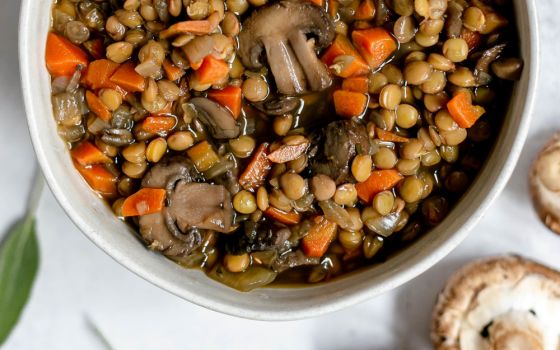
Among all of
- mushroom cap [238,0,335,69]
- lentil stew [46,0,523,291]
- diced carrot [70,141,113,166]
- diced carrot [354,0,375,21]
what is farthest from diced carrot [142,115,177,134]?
diced carrot [354,0,375,21]

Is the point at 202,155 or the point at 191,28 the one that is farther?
the point at 202,155

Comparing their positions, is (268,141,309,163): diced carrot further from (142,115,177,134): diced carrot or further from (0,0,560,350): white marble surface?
(0,0,560,350): white marble surface

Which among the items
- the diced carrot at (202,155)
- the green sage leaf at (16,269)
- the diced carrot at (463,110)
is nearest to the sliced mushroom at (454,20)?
the diced carrot at (463,110)

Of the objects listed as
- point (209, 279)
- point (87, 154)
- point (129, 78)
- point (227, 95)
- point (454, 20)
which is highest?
point (454, 20)

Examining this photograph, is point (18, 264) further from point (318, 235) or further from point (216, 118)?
point (318, 235)

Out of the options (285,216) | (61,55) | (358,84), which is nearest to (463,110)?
(358,84)

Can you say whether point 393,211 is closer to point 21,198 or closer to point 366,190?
point 366,190

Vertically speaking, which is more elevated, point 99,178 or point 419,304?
point 99,178
